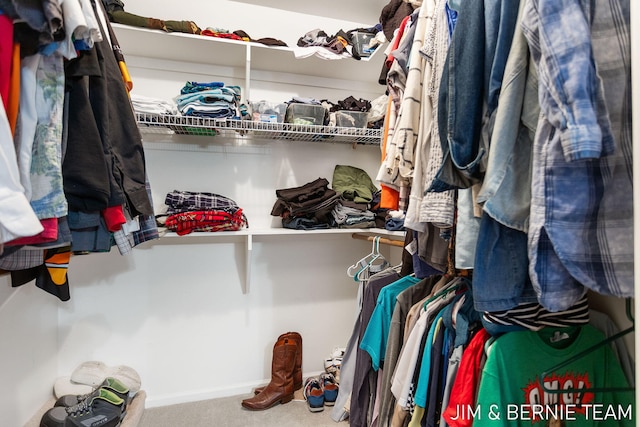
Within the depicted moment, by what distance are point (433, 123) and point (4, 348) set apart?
1.73 metres

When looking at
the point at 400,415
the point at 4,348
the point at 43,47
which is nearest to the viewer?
the point at 43,47

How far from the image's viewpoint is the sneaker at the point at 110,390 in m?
1.46

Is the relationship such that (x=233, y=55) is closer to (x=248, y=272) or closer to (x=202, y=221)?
(x=202, y=221)

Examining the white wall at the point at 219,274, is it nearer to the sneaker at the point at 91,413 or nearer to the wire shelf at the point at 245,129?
the wire shelf at the point at 245,129

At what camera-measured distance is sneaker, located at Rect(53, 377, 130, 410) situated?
146 cm

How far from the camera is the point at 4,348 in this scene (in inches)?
48.8

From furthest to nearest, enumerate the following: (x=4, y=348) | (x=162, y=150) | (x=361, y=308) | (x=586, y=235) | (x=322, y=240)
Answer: (x=322, y=240) < (x=162, y=150) < (x=361, y=308) < (x=4, y=348) < (x=586, y=235)

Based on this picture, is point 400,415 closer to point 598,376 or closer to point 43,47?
point 598,376

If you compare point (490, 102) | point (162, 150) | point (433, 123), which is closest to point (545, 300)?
point (490, 102)

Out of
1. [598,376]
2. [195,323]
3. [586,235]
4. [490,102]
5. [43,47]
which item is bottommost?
[195,323]

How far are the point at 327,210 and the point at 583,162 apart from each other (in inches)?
51.5

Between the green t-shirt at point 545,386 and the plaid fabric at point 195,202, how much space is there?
130 cm

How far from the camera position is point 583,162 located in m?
0.47

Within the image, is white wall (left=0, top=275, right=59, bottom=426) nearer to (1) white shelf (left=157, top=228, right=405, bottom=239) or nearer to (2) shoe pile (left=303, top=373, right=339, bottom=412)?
(1) white shelf (left=157, top=228, right=405, bottom=239)
